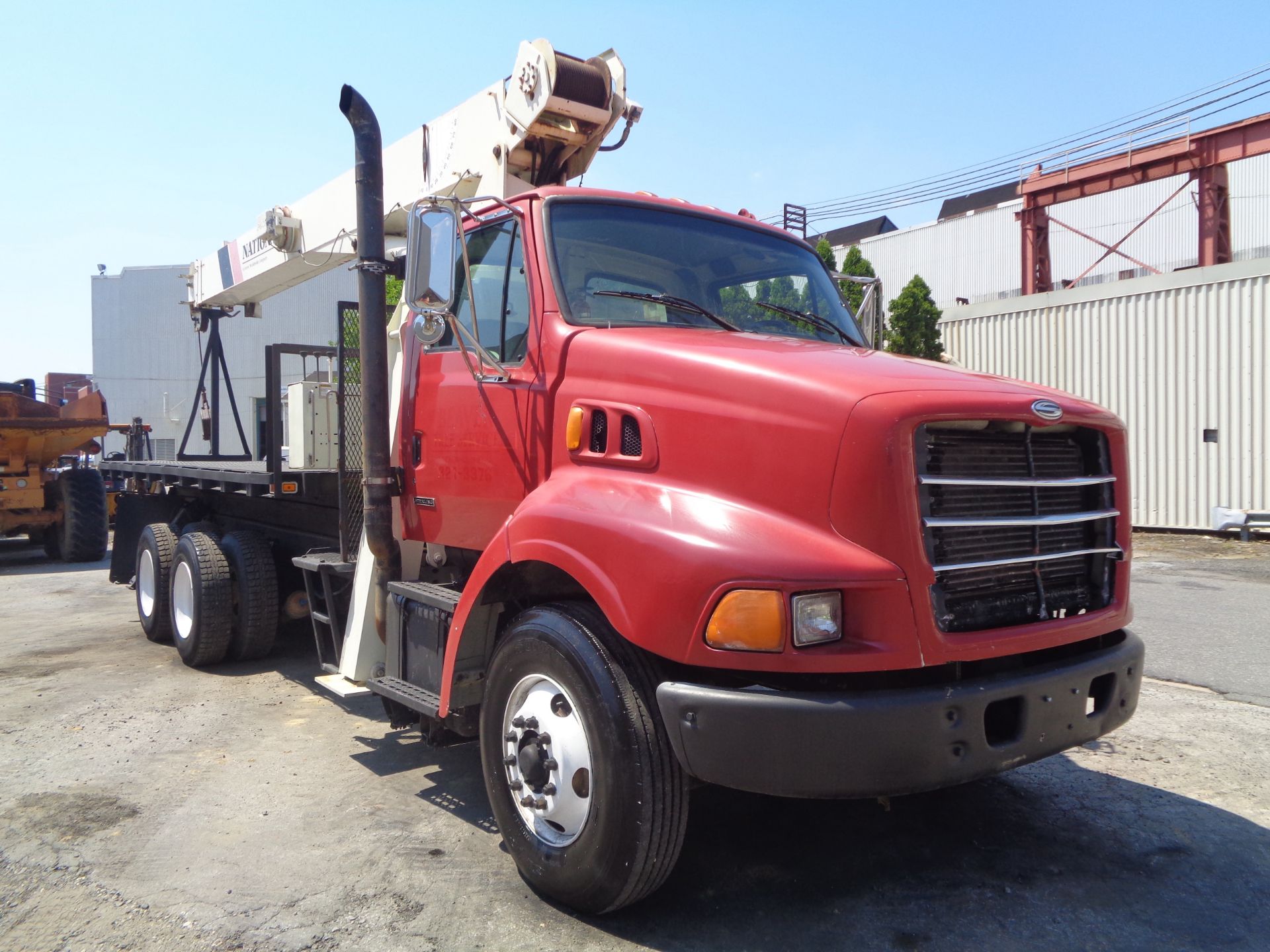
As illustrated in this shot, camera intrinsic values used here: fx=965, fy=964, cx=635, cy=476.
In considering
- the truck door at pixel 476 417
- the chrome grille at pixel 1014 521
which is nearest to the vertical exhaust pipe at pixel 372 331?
the truck door at pixel 476 417

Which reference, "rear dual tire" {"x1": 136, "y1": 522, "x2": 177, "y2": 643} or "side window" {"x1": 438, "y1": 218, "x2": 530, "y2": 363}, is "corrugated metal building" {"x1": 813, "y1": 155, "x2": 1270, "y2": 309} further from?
"side window" {"x1": 438, "y1": 218, "x2": 530, "y2": 363}

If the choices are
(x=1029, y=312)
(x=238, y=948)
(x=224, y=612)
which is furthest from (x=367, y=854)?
(x=1029, y=312)

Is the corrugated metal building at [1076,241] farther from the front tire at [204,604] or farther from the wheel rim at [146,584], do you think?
the front tire at [204,604]

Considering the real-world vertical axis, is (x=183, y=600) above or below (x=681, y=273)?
below

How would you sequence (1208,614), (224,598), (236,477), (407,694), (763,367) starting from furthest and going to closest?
1. (1208,614)
2. (224,598)
3. (236,477)
4. (407,694)
5. (763,367)

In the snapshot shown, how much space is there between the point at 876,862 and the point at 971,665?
1021 millimetres

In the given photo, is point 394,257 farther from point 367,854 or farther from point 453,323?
point 367,854

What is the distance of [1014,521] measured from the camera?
3039 mm

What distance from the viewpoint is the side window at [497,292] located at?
3840mm

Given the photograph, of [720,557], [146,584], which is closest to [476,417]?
[720,557]

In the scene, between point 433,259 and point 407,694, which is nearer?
point 433,259

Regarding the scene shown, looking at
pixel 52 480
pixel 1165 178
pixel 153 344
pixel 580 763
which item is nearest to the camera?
pixel 580 763

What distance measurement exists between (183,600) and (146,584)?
1006mm

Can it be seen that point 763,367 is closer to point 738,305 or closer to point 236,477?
point 738,305
